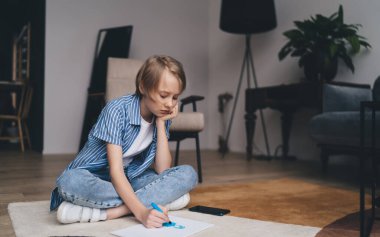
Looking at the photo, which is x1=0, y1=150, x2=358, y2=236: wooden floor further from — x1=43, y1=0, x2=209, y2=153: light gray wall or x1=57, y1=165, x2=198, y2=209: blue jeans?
x1=43, y1=0, x2=209, y2=153: light gray wall

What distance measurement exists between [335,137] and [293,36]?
108 centimetres

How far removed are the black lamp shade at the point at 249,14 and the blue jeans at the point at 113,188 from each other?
7.65 feet

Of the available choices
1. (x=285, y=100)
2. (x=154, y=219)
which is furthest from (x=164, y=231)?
(x=285, y=100)

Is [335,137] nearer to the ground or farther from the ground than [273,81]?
nearer to the ground

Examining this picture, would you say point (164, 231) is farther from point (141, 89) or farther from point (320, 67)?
point (320, 67)

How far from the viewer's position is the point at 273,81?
13.3ft

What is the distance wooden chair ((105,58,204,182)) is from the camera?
7.50 ft

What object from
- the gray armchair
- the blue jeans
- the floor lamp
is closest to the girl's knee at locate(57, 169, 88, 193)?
the blue jeans

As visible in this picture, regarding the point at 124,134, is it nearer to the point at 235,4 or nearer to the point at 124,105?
the point at 124,105

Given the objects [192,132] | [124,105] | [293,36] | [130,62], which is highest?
[293,36]

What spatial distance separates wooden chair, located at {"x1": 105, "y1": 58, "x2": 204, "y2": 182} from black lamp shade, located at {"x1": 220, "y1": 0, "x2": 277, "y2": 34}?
1.15 meters

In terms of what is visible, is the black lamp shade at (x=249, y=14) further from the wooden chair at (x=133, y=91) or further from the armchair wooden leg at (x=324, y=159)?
the armchair wooden leg at (x=324, y=159)

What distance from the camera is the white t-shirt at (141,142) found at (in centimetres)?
145

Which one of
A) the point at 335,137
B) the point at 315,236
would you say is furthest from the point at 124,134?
the point at 335,137
